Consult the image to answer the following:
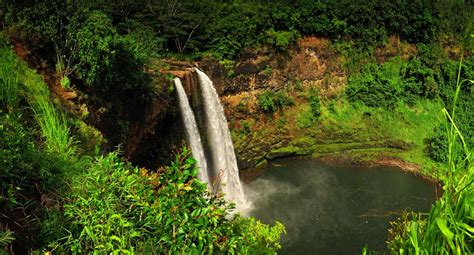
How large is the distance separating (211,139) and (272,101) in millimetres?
4702

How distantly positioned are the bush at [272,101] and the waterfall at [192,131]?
204 inches

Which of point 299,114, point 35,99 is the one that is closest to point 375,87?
point 299,114

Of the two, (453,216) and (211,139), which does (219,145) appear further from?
(453,216)

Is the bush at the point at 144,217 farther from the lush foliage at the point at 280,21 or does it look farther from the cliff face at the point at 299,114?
the cliff face at the point at 299,114

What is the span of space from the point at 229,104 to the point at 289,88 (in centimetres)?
349

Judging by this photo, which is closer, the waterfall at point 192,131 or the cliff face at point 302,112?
the waterfall at point 192,131

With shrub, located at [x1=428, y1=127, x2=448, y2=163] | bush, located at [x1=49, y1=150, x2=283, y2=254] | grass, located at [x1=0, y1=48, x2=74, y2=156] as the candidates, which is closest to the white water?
grass, located at [x1=0, y1=48, x2=74, y2=156]

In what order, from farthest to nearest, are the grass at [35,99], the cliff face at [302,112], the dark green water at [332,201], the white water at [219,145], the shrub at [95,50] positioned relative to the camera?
1. the cliff face at [302,112]
2. the white water at [219,145]
3. the dark green water at [332,201]
4. the shrub at [95,50]
5. the grass at [35,99]

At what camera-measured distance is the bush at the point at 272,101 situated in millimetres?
18733

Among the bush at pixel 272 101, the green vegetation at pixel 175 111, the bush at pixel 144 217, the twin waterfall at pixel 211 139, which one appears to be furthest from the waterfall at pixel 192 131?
the bush at pixel 144 217

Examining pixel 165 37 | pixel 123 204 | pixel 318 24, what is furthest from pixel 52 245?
pixel 318 24

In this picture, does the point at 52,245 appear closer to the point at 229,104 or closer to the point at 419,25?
the point at 229,104

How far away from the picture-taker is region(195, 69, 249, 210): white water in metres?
15.3

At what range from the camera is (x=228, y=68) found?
17.5 meters
